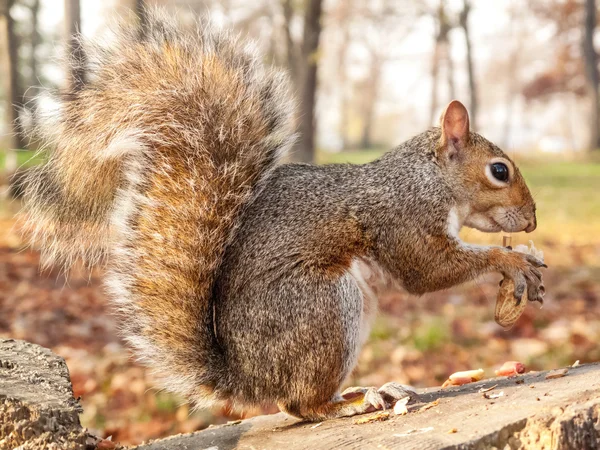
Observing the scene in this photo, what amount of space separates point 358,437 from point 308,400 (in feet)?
0.75

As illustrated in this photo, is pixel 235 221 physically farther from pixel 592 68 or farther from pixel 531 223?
pixel 592 68

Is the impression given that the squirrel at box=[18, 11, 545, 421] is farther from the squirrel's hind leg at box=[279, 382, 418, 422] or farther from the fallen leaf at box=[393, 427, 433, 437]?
the fallen leaf at box=[393, 427, 433, 437]

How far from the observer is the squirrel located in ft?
5.24

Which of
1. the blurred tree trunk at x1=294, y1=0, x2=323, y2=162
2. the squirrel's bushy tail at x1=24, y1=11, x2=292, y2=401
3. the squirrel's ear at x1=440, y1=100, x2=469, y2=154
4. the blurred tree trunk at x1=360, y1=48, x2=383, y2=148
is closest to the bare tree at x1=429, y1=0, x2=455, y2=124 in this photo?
the blurred tree trunk at x1=294, y1=0, x2=323, y2=162

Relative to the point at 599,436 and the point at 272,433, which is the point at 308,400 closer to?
the point at 272,433

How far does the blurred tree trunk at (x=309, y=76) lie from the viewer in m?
7.16

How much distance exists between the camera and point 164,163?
1607mm

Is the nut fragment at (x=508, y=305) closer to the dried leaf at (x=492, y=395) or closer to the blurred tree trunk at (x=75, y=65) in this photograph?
the dried leaf at (x=492, y=395)

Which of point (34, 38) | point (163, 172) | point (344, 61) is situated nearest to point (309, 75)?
point (163, 172)

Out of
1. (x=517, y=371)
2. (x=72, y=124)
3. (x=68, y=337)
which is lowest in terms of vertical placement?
(x=68, y=337)

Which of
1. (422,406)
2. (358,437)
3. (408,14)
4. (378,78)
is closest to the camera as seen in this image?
(358,437)

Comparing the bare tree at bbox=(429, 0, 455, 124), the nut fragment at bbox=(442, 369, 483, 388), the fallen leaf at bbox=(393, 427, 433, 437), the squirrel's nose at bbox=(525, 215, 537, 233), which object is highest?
the bare tree at bbox=(429, 0, 455, 124)

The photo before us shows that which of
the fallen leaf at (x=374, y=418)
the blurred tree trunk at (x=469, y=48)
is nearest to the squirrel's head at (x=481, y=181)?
the fallen leaf at (x=374, y=418)

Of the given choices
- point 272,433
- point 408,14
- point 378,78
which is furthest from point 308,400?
point 378,78
